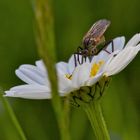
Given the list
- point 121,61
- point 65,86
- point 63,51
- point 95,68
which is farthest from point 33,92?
point 63,51

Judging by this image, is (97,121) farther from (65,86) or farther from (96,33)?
(96,33)

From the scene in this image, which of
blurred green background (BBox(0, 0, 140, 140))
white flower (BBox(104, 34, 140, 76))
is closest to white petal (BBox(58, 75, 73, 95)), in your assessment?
white flower (BBox(104, 34, 140, 76))

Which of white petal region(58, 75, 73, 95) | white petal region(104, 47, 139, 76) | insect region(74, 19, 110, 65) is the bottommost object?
white petal region(58, 75, 73, 95)

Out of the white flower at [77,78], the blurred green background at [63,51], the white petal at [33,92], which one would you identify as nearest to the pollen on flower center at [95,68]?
the white flower at [77,78]

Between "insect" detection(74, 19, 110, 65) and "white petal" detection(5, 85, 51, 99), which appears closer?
"white petal" detection(5, 85, 51, 99)

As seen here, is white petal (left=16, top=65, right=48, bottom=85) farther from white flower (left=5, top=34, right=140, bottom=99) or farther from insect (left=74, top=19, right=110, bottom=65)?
insect (left=74, top=19, right=110, bottom=65)

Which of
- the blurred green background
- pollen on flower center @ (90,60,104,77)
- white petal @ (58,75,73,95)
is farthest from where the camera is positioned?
the blurred green background
